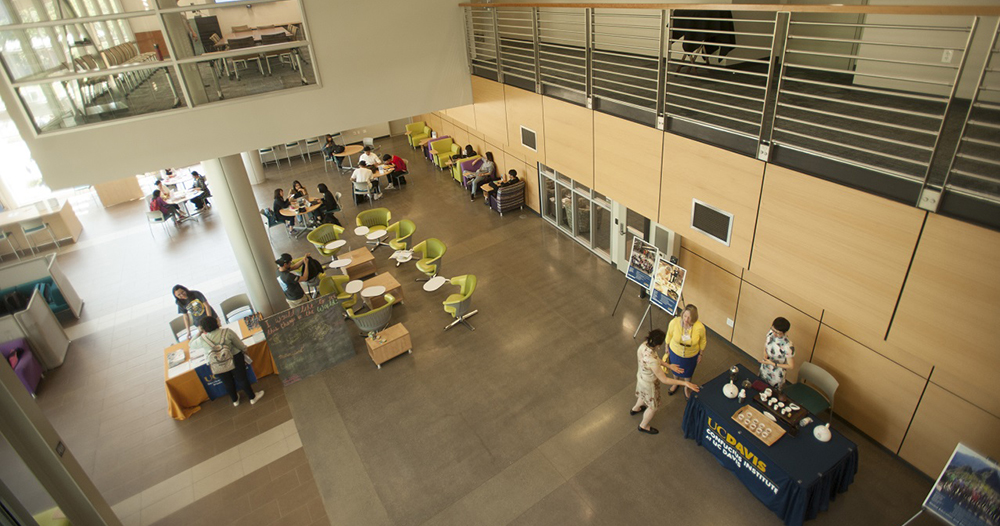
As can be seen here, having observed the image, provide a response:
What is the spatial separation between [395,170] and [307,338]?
8694 mm

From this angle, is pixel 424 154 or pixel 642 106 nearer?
pixel 642 106

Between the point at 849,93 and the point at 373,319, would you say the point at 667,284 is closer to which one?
the point at 849,93

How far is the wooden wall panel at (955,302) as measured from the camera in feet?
13.2

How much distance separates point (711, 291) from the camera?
8.87m

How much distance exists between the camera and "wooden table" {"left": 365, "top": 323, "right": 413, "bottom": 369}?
897 cm

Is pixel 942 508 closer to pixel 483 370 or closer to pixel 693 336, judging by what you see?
pixel 693 336

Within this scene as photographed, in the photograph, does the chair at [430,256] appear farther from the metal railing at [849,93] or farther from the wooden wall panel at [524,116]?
the metal railing at [849,93]

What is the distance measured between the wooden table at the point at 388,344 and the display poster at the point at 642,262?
4.33 meters

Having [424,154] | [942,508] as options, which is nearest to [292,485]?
[942,508]

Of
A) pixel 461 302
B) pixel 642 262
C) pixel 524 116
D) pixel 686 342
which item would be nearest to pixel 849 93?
pixel 686 342

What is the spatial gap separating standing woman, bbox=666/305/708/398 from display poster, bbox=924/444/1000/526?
278cm

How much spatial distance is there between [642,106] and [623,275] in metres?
4.79

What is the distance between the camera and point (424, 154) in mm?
19703

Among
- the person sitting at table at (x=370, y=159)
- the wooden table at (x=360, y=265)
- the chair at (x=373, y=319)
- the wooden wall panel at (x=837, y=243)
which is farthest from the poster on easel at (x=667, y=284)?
the person sitting at table at (x=370, y=159)
